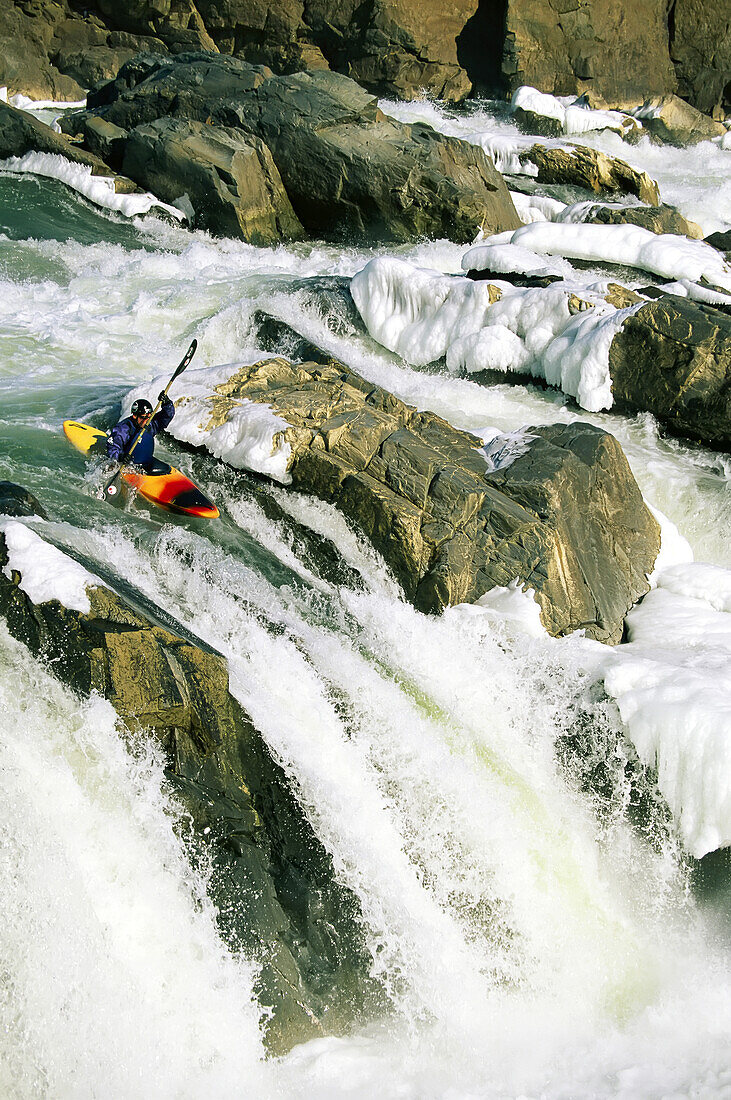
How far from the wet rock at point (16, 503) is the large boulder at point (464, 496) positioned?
201cm

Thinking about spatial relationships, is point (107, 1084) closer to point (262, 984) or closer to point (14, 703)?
point (262, 984)

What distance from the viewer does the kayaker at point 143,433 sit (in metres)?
6.98

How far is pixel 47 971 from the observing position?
12.4 feet

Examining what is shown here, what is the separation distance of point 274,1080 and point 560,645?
307 cm

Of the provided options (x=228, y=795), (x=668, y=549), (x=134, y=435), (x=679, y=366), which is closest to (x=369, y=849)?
(x=228, y=795)

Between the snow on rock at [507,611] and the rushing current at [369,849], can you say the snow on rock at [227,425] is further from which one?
the snow on rock at [507,611]

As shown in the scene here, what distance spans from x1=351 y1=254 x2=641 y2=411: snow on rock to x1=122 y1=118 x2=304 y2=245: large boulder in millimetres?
4553

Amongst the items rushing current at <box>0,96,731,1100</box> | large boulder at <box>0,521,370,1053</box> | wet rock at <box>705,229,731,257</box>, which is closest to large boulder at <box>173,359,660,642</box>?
rushing current at <box>0,96,731,1100</box>

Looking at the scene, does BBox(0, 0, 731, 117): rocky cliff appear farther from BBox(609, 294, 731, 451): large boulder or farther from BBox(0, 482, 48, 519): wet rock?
BBox(0, 482, 48, 519): wet rock

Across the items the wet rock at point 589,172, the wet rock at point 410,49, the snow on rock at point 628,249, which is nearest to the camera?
the snow on rock at point 628,249

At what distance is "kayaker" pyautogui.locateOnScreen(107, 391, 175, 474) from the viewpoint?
6977mm

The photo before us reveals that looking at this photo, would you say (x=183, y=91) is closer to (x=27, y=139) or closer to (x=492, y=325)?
(x=27, y=139)

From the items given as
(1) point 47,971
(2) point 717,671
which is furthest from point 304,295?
(1) point 47,971

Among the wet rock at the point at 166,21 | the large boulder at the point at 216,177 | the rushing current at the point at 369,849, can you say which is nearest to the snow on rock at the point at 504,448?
the rushing current at the point at 369,849
